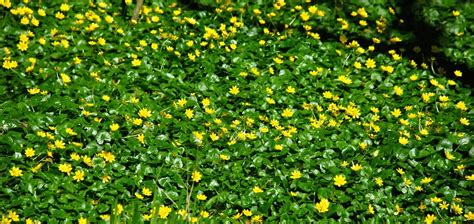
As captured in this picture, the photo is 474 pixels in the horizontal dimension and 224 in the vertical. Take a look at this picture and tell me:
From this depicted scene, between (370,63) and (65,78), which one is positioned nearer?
(65,78)

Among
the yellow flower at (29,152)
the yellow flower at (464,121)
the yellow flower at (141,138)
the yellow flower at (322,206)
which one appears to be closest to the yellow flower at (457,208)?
the yellow flower at (322,206)

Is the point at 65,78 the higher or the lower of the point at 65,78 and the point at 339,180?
the higher

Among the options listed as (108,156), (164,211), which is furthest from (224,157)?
(108,156)

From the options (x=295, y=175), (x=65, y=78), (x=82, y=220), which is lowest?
(x=295, y=175)

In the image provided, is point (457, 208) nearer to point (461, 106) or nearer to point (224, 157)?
point (461, 106)

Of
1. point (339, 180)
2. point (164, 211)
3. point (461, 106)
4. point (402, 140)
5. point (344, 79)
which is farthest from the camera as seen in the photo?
point (344, 79)

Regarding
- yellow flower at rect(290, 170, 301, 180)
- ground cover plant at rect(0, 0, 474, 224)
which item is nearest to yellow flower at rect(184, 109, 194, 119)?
ground cover plant at rect(0, 0, 474, 224)

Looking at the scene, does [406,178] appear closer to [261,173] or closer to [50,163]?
[261,173]

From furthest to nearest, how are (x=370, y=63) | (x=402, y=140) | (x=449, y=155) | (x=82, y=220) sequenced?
(x=370, y=63) < (x=402, y=140) < (x=449, y=155) < (x=82, y=220)
